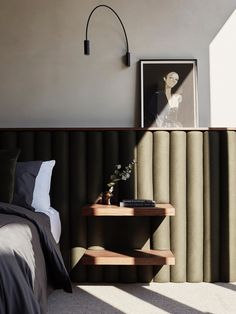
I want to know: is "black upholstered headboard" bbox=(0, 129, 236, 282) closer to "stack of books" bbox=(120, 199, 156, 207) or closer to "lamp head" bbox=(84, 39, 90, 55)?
"stack of books" bbox=(120, 199, 156, 207)

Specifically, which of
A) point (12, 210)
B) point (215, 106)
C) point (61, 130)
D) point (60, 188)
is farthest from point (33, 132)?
point (215, 106)

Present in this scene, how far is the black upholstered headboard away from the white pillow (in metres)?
0.14

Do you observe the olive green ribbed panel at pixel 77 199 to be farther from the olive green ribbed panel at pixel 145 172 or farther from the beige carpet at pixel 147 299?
the olive green ribbed panel at pixel 145 172

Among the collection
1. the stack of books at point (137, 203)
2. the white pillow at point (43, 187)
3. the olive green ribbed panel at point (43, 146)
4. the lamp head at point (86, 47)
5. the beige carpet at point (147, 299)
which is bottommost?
the beige carpet at point (147, 299)

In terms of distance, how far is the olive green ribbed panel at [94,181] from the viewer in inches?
136

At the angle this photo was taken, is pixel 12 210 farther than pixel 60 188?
No

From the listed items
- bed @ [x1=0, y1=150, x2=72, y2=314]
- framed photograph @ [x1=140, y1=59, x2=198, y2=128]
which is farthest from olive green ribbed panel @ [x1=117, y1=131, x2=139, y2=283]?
bed @ [x1=0, y1=150, x2=72, y2=314]

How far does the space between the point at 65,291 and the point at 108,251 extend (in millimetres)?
543

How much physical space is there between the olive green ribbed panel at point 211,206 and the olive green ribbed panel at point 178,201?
0.18 m

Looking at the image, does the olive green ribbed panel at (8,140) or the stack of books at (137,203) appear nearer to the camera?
the stack of books at (137,203)

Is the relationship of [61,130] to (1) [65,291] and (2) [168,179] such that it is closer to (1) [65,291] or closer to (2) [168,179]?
(2) [168,179]

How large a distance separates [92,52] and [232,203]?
6.12 ft

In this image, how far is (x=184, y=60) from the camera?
145 inches

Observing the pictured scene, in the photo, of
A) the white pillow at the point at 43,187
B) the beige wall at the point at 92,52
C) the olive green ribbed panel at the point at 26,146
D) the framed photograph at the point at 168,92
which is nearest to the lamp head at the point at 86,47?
the beige wall at the point at 92,52
